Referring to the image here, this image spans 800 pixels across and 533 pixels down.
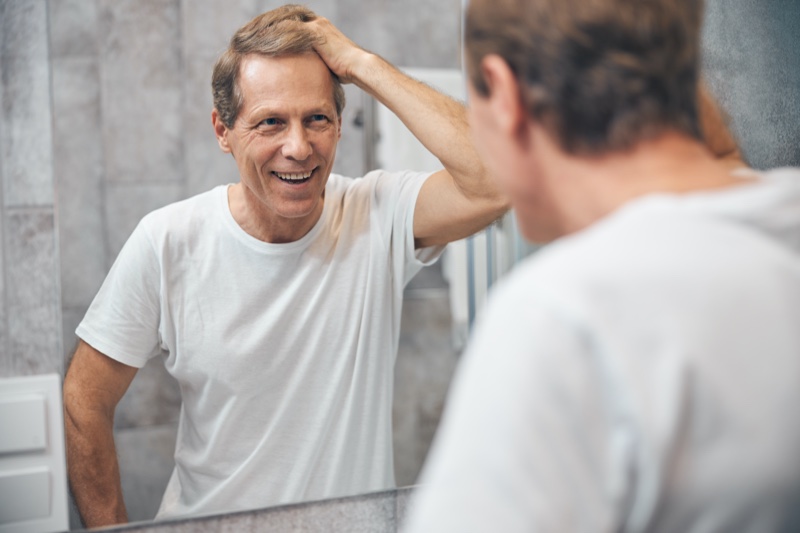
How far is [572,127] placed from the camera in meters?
0.57

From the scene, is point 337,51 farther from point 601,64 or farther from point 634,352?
point 634,352

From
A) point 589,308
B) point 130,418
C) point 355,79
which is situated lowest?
point 130,418

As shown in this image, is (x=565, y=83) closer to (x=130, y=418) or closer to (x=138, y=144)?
(x=138, y=144)

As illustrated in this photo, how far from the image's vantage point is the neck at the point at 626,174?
0.56 meters

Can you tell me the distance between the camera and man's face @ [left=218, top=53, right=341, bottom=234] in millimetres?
1074

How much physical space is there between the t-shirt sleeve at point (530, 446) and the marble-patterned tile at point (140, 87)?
712mm

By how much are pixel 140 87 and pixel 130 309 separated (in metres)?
0.30

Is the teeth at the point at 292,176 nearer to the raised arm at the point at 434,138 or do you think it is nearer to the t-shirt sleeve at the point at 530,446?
the raised arm at the point at 434,138

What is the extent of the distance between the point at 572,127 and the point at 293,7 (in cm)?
64

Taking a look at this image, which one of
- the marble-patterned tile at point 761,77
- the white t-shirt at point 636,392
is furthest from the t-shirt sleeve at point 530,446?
the marble-patterned tile at point 761,77

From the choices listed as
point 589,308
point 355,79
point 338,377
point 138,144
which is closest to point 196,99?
point 138,144

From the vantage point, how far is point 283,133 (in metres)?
1.09

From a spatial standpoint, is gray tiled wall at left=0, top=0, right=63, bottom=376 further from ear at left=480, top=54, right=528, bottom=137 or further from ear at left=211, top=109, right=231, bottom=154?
ear at left=480, top=54, right=528, bottom=137

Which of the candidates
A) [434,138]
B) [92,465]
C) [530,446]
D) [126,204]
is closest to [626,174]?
[530,446]
